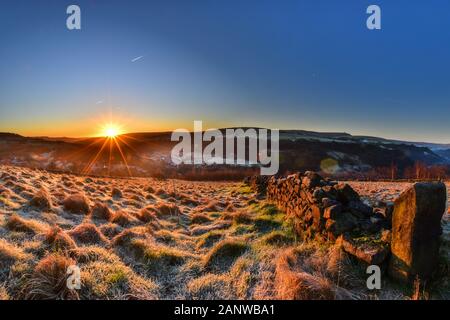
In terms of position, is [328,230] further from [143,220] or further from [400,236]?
[143,220]

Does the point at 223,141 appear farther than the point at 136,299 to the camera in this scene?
Yes

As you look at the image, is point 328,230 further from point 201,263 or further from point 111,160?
point 111,160

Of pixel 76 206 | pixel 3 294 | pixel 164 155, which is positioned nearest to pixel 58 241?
pixel 3 294

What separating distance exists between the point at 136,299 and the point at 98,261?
1650 millimetres

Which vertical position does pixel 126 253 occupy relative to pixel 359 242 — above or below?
below

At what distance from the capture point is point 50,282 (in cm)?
448

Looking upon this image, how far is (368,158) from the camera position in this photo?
8944 cm

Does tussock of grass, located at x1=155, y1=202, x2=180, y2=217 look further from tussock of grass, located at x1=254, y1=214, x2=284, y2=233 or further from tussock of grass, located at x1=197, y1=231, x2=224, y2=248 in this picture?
tussock of grass, located at x1=254, y1=214, x2=284, y2=233

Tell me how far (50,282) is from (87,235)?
2.80 meters

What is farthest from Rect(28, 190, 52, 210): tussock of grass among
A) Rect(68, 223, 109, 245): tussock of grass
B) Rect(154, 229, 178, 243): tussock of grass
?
Rect(154, 229, 178, 243): tussock of grass
